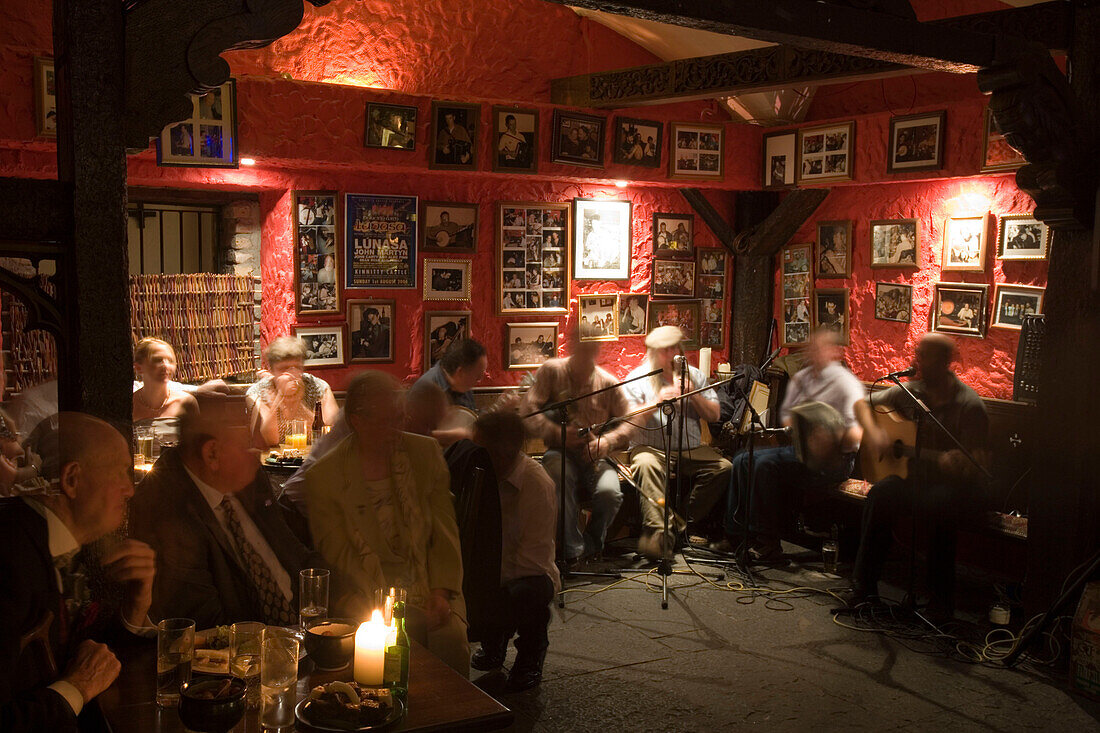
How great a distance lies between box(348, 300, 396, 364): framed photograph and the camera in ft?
22.9

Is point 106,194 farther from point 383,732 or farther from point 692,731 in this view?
point 692,731

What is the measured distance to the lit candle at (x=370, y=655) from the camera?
260cm

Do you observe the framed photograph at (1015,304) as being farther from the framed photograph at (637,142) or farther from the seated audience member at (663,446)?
the framed photograph at (637,142)

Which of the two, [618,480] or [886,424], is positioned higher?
[886,424]

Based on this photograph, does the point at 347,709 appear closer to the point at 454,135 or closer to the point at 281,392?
the point at 281,392

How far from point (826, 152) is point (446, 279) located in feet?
10.1

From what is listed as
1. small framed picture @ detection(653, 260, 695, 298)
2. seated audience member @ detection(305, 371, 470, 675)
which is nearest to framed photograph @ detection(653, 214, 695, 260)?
small framed picture @ detection(653, 260, 695, 298)

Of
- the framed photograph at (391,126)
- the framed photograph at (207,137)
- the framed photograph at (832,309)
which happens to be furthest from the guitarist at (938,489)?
the framed photograph at (207,137)

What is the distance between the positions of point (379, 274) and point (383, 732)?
16.3 feet

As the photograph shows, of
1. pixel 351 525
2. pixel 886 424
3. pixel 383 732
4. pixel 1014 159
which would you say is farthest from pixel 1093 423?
pixel 383 732

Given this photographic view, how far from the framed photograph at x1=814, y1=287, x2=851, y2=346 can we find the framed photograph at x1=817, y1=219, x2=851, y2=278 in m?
0.14

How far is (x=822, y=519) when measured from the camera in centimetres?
732

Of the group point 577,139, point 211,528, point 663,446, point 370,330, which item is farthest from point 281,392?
point 211,528

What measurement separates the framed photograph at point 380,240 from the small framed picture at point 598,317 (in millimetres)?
1510
